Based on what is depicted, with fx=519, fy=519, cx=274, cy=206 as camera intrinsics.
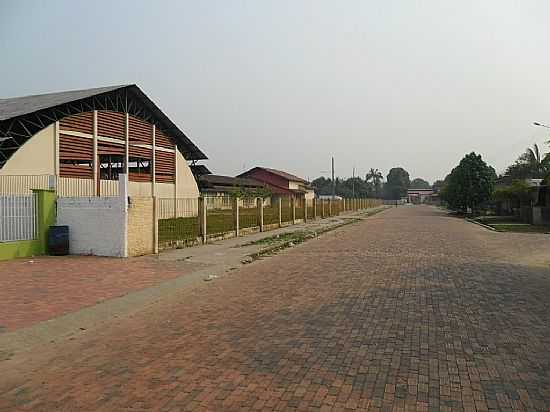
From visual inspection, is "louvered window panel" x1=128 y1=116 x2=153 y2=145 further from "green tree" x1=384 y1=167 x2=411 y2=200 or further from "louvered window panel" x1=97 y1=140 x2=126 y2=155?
"green tree" x1=384 y1=167 x2=411 y2=200

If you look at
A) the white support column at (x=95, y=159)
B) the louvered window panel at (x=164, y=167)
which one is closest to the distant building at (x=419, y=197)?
the louvered window panel at (x=164, y=167)

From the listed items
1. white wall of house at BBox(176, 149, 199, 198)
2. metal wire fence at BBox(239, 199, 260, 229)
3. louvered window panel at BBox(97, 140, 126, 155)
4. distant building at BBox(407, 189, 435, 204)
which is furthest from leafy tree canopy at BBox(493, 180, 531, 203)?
distant building at BBox(407, 189, 435, 204)

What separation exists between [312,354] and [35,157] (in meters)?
26.2

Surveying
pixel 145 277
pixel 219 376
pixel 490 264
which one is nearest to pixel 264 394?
pixel 219 376

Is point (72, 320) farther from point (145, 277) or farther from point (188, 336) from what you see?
point (145, 277)

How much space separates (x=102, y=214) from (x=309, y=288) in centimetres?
864

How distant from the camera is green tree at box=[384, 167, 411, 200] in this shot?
176 metres

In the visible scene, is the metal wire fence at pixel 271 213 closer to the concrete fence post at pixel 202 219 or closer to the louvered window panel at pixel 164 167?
the louvered window panel at pixel 164 167

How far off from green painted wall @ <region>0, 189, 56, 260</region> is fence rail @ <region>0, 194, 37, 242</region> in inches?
5.5

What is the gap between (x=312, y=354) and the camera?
6.14 m

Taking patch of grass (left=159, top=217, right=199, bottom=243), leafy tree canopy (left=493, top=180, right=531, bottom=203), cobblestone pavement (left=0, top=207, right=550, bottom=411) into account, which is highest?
leafy tree canopy (left=493, top=180, right=531, bottom=203)

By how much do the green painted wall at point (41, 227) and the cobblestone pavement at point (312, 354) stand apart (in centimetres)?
762

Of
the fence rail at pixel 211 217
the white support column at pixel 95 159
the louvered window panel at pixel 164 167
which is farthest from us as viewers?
the louvered window panel at pixel 164 167

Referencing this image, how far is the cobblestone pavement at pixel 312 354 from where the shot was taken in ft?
15.8
